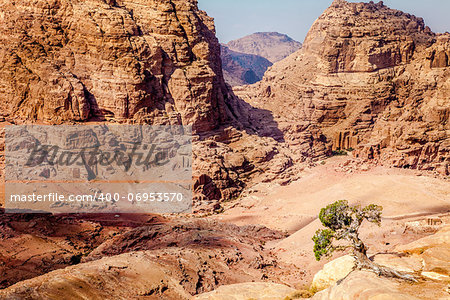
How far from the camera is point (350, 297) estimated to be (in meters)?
11.5

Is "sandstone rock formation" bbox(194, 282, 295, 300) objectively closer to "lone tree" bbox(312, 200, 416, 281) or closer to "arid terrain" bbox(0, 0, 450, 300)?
"arid terrain" bbox(0, 0, 450, 300)

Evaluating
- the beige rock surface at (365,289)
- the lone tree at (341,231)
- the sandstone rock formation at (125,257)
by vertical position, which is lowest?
the sandstone rock formation at (125,257)

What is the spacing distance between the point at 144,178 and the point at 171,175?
2.58m

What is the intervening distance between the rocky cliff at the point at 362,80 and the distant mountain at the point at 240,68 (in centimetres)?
5015

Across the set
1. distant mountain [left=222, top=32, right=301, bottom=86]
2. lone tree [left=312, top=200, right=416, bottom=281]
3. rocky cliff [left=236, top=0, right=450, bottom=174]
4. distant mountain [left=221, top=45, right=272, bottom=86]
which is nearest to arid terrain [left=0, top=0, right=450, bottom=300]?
rocky cliff [left=236, top=0, right=450, bottom=174]

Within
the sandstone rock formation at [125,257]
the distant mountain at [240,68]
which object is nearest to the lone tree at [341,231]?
the sandstone rock formation at [125,257]

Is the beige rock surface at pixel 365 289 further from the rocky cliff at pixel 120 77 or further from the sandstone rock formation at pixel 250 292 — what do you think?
the rocky cliff at pixel 120 77

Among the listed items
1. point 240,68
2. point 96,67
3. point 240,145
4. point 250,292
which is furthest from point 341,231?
point 240,68

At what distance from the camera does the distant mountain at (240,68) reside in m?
121

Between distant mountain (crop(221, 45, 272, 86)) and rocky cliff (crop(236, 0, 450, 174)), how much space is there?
50146mm

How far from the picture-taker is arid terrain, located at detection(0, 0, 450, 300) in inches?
677

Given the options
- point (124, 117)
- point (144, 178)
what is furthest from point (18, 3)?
point (144, 178)

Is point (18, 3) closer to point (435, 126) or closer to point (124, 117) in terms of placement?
point (124, 117)

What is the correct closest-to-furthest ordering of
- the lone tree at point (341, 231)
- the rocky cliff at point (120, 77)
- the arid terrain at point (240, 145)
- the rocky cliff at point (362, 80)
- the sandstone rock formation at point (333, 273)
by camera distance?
the lone tree at point (341, 231) < the sandstone rock formation at point (333, 273) < the arid terrain at point (240, 145) < the rocky cliff at point (120, 77) < the rocky cliff at point (362, 80)
